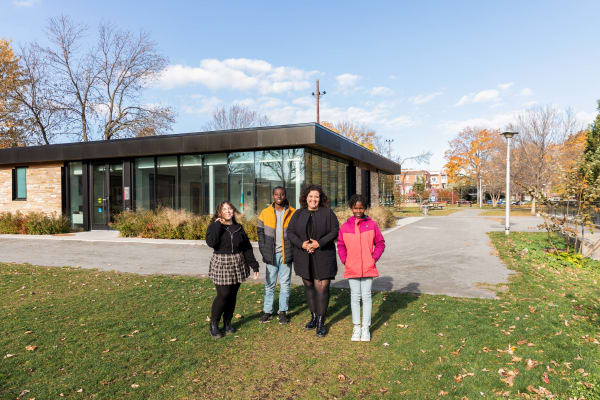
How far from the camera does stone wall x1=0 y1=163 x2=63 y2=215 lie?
18562 mm

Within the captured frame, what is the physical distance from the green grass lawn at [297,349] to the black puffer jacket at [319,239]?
2.64ft

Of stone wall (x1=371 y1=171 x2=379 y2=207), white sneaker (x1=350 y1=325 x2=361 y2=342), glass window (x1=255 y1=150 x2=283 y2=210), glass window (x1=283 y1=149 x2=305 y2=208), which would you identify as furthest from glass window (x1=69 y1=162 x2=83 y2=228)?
white sneaker (x1=350 y1=325 x2=361 y2=342)

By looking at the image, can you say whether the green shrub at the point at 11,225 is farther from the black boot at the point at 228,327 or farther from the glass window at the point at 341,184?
the black boot at the point at 228,327

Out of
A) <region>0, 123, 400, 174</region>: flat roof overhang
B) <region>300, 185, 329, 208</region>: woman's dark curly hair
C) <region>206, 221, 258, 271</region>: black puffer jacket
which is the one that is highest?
<region>0, 123, 400, 174</region>: flat roof overhang

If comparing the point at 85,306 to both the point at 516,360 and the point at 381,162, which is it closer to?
the point at 516,360

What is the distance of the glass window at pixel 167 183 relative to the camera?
55.0 ft

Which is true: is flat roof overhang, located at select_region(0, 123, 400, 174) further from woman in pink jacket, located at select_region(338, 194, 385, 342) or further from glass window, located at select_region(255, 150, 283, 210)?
woman in pink jacket, located at select_region(338, 194, 385, 342)

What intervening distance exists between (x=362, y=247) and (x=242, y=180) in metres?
11.9

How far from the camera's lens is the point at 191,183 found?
1647cm

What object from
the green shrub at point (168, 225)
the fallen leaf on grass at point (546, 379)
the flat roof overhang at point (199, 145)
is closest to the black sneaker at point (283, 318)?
the fallen leaf on grass at point (546, 379)

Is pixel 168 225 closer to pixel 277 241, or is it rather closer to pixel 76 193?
pixel 76 193

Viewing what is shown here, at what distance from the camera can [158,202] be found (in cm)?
1694

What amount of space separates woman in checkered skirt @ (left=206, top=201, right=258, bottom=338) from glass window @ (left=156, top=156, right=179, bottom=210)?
13.0 m

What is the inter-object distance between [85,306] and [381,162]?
20373mm
